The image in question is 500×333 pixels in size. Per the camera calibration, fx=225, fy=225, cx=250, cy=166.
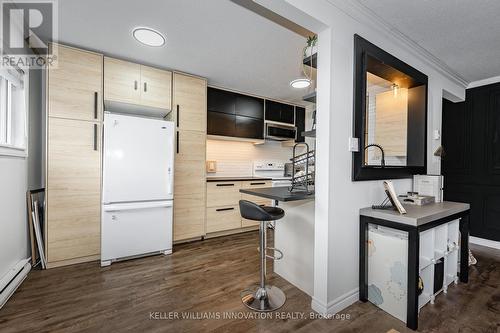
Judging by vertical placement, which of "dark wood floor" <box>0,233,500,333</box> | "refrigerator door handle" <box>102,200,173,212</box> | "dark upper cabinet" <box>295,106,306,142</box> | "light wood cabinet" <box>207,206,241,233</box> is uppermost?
"dark upper cabinet" <box>295,106,306,142</box>

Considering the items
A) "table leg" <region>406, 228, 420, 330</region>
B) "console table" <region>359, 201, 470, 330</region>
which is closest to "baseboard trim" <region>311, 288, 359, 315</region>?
"console table" <region>359, 201, 470, 330</region>

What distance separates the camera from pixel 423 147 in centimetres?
247

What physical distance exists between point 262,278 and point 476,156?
12.0 ft

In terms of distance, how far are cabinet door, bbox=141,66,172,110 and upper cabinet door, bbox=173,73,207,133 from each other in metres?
0.09

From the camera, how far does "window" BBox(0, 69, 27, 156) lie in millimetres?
2082

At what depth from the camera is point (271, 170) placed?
477 centimetres

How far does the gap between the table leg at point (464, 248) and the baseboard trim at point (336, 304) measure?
48.3 inches

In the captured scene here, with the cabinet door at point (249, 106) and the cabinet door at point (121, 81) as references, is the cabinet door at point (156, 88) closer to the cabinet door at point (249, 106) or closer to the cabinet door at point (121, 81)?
the cabinet door at point (121, 81)

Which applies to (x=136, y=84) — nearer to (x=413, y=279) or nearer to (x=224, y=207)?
(x=224, y=207)

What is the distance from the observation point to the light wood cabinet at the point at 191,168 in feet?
10.1

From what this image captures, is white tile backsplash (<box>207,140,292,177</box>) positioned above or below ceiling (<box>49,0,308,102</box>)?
below

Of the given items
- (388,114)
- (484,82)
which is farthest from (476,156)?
(388,114)

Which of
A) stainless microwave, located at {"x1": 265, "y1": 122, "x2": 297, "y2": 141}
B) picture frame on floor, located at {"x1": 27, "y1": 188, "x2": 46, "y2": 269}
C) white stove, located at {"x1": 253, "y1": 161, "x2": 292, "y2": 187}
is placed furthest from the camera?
white stove, located at {"x1": 253, "y1": 161, "x2": 292, "y2": 187}

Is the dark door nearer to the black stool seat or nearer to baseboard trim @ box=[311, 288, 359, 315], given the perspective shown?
baseboard trim @ box=[311, 288, 359, 315]
